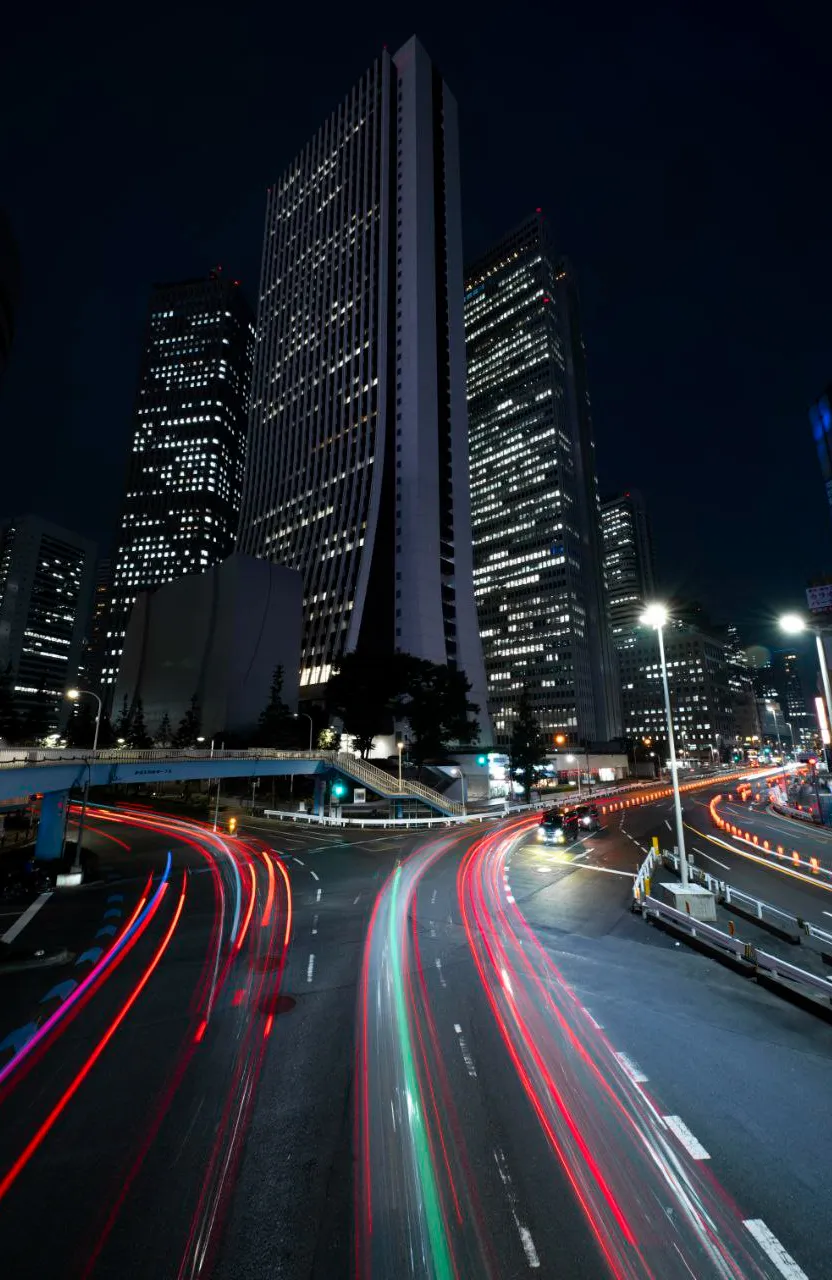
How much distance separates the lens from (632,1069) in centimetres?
973

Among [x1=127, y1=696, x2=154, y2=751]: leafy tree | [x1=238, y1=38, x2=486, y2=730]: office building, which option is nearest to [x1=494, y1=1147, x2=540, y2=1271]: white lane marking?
[x1=127, y1=696, x2=154, y2=751]: leafy tree

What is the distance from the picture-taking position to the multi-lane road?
616cm

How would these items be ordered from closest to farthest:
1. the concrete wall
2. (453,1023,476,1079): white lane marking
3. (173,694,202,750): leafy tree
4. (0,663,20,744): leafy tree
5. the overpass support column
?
1. (453,1023,476,1079): white lane marking
2. the overpass support column
3. (0,663,20,744): leafy tree
4. (173,694,202,750): leafy tree
5. the concrete wall

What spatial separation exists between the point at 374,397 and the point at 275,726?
74266 mm

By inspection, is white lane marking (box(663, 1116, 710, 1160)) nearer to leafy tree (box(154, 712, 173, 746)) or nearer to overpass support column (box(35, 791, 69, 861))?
overpass support column (box(35, 791, 69, 861))

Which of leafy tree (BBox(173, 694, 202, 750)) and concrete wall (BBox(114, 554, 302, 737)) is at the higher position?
concrete wall (BBox(114, 554, 302, 737))

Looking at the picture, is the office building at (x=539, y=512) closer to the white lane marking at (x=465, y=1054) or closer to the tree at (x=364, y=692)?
the tree at (x=364, y=692)

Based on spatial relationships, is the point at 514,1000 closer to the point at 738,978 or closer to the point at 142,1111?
the point at 738,978

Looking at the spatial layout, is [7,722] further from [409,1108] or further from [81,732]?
[409,1108]

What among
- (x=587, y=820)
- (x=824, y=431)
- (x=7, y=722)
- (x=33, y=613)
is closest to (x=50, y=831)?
(x=587, y=820)

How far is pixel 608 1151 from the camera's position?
7.64 metres

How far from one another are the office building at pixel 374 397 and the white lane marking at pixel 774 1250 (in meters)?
92.4

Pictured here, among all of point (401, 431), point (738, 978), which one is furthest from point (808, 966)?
point (401, 431)

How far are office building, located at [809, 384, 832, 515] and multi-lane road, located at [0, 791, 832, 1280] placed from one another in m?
80.9
